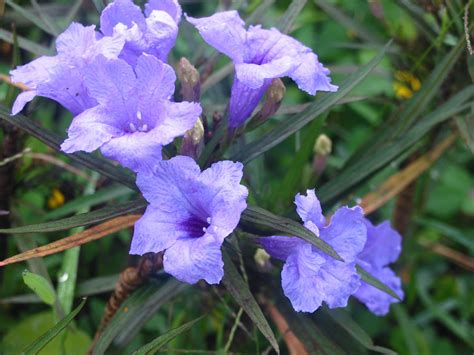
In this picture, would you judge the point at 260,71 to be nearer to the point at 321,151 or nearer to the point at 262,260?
the point at 262,260

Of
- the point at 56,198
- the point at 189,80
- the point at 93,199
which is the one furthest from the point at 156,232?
the point at 56,198

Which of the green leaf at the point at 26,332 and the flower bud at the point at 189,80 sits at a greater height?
the flower bud at the point at 189,80

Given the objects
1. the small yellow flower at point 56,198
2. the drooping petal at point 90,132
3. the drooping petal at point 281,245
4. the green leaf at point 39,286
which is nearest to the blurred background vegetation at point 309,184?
the small yellow flower at point 56,198

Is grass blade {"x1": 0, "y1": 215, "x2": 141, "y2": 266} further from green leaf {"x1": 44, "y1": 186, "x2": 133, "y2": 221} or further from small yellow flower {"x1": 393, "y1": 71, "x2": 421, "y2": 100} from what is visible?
small yellow flower {"x1": 393, "y1": 71, "x2": 421, "y2": 100}

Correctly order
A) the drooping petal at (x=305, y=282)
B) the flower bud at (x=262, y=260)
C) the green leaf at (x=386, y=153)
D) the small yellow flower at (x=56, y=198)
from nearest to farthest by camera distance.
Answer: the drooping petal at (x=305, y=282) < the flower bud at (x=262, y=260) < the green leaf at (x=386, y=153) < the small yellow flower at (x=56, y=198)

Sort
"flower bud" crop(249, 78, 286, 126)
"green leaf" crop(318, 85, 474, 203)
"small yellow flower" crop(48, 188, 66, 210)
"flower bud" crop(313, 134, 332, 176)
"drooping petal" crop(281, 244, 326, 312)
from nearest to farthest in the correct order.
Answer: "drooping petal" crop(281, 244, 326, 312), "flower bud" crop(249, 78, 286, 126), "green leaf" crop(318, 85, 474, 203), "flower bud" crop(313, 134, 332, 176), "small yellow flower" crop(48, 188, 66, 210)

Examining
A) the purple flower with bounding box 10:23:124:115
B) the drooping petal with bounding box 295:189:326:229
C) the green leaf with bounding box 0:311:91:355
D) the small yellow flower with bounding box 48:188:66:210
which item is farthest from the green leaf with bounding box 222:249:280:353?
the small yellow flower with bounding box 48:188:66:210

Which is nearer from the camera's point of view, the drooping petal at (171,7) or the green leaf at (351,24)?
the drooping petal at (171,7)

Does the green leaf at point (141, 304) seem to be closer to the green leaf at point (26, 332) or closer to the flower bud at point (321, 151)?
the green leaf at point (26, 332)
